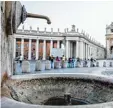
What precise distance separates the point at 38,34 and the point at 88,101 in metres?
61.4

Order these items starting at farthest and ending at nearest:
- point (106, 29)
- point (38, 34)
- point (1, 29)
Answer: point (106, 29) < point (38, 34) < point (1, 29)

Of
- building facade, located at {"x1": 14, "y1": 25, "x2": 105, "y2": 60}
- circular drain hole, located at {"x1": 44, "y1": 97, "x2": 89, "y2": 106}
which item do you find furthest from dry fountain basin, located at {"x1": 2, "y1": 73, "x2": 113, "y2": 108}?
building facade, located at {"x1": 14, "y1": 25, "x2": 105, "y2": 60}

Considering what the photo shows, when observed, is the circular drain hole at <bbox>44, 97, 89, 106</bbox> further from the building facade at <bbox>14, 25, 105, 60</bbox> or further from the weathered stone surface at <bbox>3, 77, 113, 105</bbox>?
the building facade at <bbox>14, 25, 105, 60</bbox>

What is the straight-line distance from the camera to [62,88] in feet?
11.9

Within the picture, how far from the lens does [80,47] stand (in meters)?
66.6

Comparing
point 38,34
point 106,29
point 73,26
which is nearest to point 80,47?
point 73,26

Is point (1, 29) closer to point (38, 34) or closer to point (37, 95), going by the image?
point (37, 95)

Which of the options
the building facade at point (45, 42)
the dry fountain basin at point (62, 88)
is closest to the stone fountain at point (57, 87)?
the dry fountain basin at point (62, 88)

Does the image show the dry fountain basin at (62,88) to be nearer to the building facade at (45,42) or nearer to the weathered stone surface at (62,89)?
the weathered stone surface at (62,89)

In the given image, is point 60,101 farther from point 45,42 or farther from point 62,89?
point 45,42

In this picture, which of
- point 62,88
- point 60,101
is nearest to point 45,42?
point 62,88

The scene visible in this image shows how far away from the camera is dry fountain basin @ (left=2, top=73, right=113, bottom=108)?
3.13 metres

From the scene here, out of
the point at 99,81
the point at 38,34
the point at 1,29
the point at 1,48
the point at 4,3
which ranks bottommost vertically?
the point at 99,81

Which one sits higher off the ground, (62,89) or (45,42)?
(45,42)
